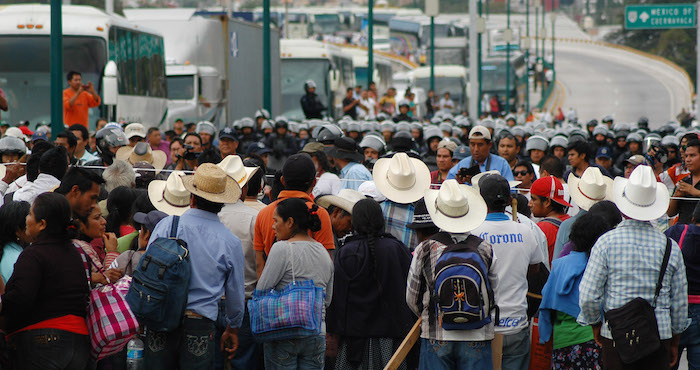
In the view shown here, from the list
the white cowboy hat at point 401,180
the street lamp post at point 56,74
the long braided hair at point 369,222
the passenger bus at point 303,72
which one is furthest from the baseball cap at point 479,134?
the passenger bus at point 303,72

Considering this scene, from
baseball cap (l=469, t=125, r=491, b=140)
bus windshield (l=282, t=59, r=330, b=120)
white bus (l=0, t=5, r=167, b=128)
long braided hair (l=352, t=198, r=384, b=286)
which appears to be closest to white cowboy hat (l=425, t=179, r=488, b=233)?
long braided hair (l=352, t=198, r=384, b=286)

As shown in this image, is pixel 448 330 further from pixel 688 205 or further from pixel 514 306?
pixel 688 205

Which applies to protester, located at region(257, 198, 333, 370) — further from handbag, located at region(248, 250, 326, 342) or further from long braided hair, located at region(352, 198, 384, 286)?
long braided hair, located at region(352, 198, 384, 286)

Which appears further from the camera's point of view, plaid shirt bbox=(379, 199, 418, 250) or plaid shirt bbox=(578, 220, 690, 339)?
plaid shirt bbox=(379, 199, 418, 250)

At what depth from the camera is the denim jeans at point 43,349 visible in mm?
6023

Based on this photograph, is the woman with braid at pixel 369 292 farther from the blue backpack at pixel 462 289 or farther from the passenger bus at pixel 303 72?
the passenger bus at pixel 303 72

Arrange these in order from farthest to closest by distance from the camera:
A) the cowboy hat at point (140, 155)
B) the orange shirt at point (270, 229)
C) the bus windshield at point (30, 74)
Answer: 1. the bus windshield at point (30, 74)
2. the cowboy hat at point (140, 155)
3. the orange shirt at point (270, 229)

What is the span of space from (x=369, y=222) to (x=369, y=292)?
1.61ft

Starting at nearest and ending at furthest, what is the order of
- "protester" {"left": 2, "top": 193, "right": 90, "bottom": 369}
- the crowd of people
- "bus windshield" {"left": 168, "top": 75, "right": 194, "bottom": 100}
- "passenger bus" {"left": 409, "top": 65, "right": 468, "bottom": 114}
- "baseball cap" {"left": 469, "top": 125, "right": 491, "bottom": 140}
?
"protester" {"left": 2, "top": 193, "right": 90, "bottom": 369}
the crowd of people
"baseball cap" {"left": 469, "top": 125, "right": 491, "bottom": 140}
"bus windshield" {"left": 168, "top": 75, "right": 194, "bottom": 100}
"passenger bus" {"left": 409, "top": 65, "right": 468, "bottom": 114}

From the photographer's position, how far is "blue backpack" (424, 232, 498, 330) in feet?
21.2

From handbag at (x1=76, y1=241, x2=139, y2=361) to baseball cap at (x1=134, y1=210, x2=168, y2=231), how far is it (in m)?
0.86

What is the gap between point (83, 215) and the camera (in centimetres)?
712

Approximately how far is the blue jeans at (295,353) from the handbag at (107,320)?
3.21 feet

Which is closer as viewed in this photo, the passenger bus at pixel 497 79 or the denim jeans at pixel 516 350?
the denim jeans at pixel 516 350
